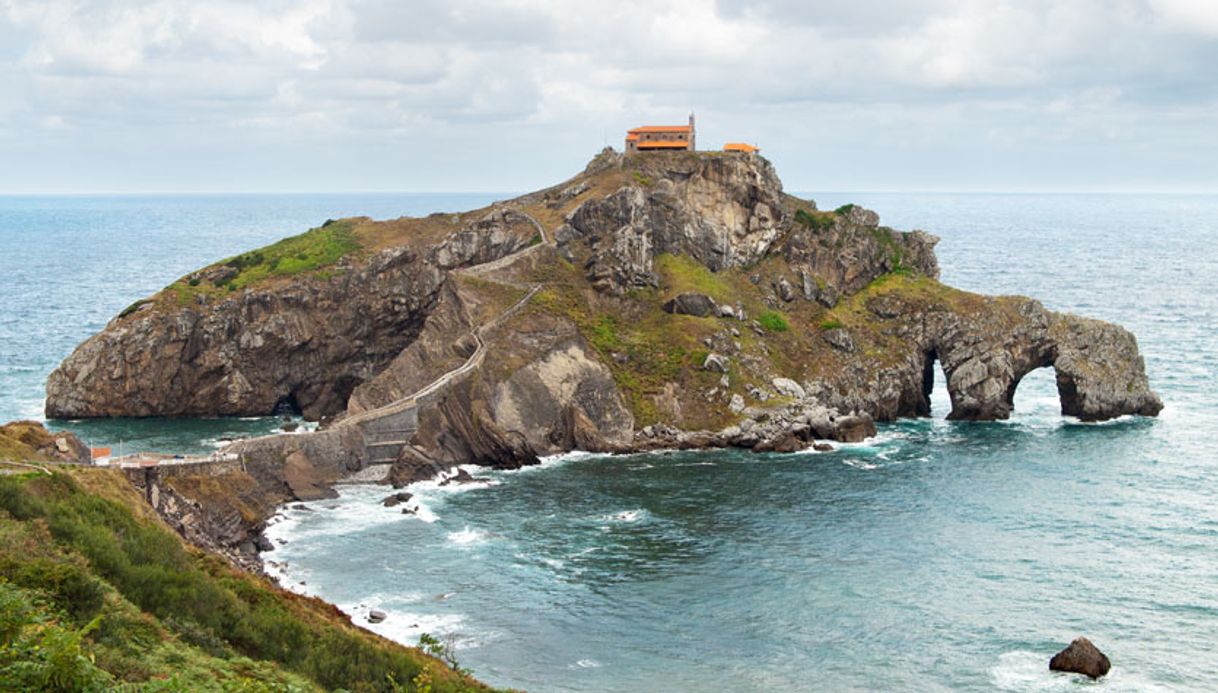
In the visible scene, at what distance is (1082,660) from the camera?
203 ft

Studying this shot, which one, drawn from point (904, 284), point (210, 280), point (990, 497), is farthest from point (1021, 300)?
Answer: point (210, 280)

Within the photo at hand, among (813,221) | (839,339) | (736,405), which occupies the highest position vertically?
(813,221)

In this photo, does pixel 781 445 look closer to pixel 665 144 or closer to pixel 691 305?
pixel 691 305

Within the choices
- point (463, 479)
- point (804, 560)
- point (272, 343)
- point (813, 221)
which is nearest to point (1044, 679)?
point (804, 560)

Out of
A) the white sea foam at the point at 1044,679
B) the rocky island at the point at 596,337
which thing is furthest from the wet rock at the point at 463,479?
the white sea foam at the point at 1044,679

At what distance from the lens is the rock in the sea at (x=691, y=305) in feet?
421

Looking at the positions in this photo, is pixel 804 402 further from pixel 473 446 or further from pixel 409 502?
pixel 409 502

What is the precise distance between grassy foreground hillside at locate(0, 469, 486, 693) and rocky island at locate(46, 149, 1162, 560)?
40920mm

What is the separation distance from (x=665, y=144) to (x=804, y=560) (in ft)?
263

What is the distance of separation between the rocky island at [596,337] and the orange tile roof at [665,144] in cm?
494

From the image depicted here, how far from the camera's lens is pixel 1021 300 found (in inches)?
5133

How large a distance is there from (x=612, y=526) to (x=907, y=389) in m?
50.0

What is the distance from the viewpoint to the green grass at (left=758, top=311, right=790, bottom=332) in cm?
12938

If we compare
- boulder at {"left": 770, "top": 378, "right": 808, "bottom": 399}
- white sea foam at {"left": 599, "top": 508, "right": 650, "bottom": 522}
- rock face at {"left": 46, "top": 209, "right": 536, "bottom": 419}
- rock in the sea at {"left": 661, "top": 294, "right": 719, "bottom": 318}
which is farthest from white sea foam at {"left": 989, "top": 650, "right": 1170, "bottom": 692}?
rock face at {"left": 46, "top": 209, "right": 536, "bottom": 419}
